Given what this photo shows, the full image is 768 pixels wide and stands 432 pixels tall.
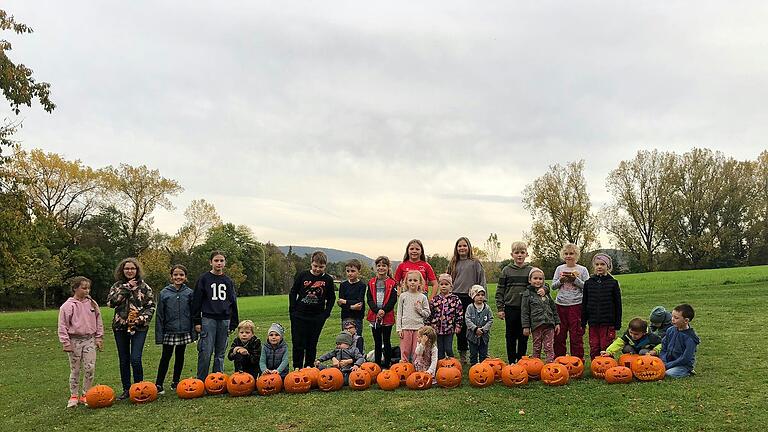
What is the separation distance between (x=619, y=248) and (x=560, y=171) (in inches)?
352

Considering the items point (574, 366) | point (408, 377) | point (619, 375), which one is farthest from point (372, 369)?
point (619, 375)

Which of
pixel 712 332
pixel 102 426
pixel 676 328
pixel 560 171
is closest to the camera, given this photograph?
pixel 102 426

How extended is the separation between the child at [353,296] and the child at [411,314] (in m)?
0.83

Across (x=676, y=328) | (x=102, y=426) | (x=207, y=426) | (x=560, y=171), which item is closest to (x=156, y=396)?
(x=102, y=426)

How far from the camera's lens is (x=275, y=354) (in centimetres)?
893

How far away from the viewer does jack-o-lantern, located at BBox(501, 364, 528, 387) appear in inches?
310

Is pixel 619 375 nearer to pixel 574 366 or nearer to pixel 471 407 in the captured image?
pixel 574 366

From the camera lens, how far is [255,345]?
9000 mm

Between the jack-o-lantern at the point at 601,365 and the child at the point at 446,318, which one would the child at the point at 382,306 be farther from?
the jack-o-lantern at the point at 601,365

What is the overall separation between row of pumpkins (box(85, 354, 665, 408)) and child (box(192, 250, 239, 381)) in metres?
0.53

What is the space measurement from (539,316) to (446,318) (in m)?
1.44

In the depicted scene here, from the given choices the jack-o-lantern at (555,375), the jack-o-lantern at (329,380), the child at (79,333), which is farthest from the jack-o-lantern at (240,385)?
the jack-o-lantern at (555,375)

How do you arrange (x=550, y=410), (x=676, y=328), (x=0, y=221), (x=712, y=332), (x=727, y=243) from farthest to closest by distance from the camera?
(x=727, y=243)
(x=0, y=221)
(x=712, y=332)
(x=676, y=328)
(x=550, y=410)

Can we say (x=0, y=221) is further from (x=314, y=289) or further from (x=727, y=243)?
(x=727, y=243)
